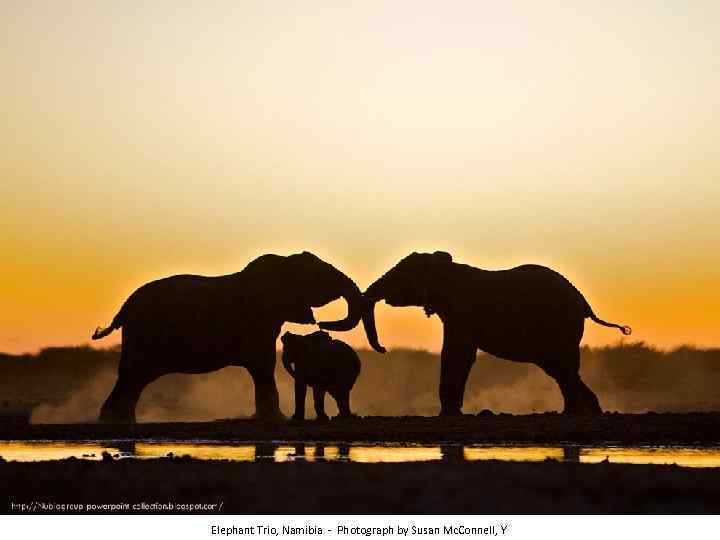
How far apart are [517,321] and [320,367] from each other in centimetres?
727

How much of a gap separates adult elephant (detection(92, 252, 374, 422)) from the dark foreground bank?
19.6 meters

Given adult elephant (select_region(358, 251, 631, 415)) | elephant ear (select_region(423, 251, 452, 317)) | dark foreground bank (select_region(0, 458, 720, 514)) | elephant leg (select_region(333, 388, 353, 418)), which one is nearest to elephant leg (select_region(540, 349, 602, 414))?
adult elephant (select_region(358, 251, 631, 415))

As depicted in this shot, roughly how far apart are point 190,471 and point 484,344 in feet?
73.2

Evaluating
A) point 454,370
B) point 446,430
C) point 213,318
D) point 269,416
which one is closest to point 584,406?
point 454,370

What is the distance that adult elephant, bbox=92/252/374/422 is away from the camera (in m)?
44.1

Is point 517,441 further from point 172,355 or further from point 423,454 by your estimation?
point 172,355

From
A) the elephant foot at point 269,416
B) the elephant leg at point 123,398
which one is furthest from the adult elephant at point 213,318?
the elephant foot at point 269,416

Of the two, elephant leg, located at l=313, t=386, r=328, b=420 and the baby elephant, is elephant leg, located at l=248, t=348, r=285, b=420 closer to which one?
the baby elephant

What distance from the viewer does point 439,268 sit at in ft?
151

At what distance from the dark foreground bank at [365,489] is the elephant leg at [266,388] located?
18.1 metres

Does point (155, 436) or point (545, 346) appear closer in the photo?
point (155, 436)

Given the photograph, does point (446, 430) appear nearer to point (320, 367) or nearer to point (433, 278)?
point (320, 367)
